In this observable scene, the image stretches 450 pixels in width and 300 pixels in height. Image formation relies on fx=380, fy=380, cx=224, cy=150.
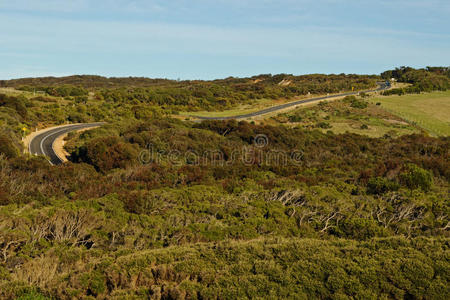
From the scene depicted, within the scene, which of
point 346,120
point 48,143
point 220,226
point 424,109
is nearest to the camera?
point 220,226

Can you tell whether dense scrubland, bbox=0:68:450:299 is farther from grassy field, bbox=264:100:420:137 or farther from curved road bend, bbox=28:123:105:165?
grassy field, bbox=264:100:420:137

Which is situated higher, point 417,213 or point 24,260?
point 24,260

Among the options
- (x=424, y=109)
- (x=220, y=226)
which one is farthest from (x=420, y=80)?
(x=220, y=226)

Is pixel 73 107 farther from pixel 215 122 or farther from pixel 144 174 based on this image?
pixel 144 174

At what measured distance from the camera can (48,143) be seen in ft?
117

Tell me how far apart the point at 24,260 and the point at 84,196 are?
6421 millimetres

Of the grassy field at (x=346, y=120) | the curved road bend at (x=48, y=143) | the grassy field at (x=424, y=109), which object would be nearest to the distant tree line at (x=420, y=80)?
the grassy field at (x=424, y=109)

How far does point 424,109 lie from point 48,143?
183 ft

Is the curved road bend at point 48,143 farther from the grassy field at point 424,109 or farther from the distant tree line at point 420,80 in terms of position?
the distant tree line at point 420,80

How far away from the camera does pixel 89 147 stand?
26.4 metres

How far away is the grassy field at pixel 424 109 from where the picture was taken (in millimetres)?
50938

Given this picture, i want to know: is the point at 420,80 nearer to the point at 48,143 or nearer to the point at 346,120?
the point at 346,120

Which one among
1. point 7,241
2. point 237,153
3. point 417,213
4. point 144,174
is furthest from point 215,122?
point 7,241

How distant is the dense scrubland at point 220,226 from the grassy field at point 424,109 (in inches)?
900
